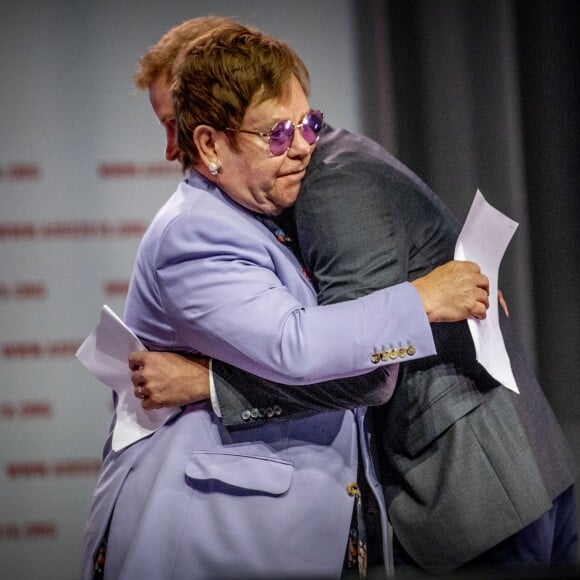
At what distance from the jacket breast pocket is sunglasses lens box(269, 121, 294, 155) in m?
0.51

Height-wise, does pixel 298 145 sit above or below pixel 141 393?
above

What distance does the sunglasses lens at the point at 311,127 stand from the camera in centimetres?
148

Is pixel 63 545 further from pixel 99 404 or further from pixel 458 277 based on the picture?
pixel 458 277

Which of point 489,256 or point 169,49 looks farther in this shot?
point 169,49

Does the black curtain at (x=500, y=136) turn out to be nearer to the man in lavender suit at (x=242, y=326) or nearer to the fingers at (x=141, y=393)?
the man in lavender suit at (x=242, y=326)

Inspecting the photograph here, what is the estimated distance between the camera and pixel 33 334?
303 centimetres

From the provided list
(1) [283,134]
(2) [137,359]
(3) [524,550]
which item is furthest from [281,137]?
(3) [524,550]

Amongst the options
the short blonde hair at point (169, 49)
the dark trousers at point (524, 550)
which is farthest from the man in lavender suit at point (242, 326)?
the short blonde hair at point (169, 49)

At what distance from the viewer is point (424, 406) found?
1471 millimetres

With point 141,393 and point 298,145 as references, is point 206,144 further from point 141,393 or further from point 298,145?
point 141,393

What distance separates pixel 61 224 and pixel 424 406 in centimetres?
191

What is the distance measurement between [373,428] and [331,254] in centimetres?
36

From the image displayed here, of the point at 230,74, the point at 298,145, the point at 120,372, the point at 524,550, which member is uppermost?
the point at 230,74

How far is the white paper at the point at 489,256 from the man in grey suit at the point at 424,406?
0.06 metres
